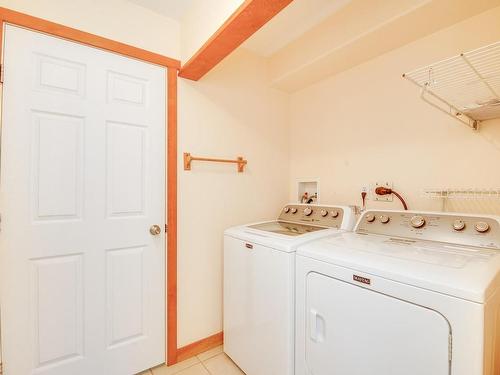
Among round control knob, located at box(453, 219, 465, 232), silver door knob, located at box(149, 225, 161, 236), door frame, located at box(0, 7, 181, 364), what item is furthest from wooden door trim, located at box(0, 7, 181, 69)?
round control knob, located at box(453, 219, 465, 232)

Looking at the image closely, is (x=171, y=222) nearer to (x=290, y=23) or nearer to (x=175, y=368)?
(x=175, y=368)

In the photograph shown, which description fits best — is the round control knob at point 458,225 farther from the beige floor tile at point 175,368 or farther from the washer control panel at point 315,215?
the beige floor tile at point 175,368

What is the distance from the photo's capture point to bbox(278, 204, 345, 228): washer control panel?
67.2 inches

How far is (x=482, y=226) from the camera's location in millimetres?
1153

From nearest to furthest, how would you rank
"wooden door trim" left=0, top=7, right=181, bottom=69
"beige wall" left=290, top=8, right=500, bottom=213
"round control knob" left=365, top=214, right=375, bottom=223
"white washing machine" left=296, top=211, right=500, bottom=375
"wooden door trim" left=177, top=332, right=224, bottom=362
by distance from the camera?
"white washing machine" left=296, top=211, right=500, bottom=375
"wooden door trim" left=0, top=7, right=181, bottom=69
"beige wall" left=290, top=8, right=500, bottom=213
"round control knob" left=365, top=214, right=375, bottom=223
"wooden door trim" left=177, top=332, right=224, bottom=362

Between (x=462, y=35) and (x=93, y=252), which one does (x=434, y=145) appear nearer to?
(x=462, y=35)

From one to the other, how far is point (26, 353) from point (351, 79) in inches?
106

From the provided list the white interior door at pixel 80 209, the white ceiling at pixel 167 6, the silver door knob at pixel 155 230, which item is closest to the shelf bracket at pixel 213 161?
the white interior door at pixel 80 209

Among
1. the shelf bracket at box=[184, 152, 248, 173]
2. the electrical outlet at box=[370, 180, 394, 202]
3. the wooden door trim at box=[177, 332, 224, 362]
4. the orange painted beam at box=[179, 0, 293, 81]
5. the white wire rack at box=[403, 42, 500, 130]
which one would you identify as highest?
the orange painted beam at box=[179, 0, 293, 81]

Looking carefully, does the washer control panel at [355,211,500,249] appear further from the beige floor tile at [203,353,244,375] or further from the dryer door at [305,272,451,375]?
the beige floor tile at [203,353,244,375]

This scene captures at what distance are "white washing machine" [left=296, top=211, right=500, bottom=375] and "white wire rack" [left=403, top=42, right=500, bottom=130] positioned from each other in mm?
545

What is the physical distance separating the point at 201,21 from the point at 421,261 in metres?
1.71

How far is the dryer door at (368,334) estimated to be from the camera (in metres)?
0.81

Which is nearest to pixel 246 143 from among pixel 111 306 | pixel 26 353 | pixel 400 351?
pixel 111 306
